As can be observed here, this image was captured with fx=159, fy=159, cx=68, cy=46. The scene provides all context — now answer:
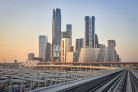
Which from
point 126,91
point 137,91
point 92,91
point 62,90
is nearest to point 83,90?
point 92,91

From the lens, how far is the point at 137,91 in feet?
85.6

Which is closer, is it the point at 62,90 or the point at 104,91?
the point at 62,90

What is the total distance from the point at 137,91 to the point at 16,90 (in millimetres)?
19267

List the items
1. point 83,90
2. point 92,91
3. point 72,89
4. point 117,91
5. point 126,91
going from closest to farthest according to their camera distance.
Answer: point 72,89, point 83,90, point 92,91, point 117,91, point 126,91

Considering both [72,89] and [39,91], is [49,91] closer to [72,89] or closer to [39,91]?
[39,91]

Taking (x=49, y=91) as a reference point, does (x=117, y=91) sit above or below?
below

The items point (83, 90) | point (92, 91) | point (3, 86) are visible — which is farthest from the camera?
point (92, 91)

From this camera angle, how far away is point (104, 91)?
23391 millimetres

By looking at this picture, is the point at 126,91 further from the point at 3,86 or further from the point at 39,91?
the point at 3,86

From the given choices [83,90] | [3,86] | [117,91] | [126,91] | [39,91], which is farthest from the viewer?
[126,91]

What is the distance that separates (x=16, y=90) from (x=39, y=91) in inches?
176

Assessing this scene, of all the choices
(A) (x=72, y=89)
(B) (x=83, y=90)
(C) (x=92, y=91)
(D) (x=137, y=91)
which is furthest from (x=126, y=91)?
(A) (x=72, y=89)

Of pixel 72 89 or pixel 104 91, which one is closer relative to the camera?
pixel 72 89

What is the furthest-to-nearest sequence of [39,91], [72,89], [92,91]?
[92,91]
[72,89]
[39,91]
